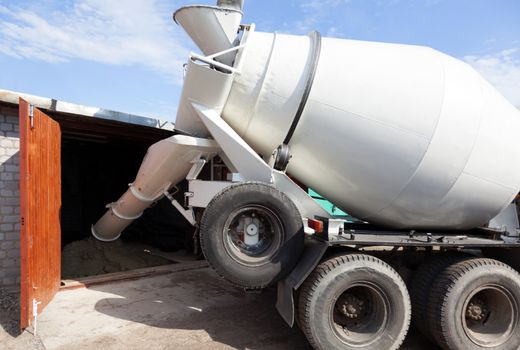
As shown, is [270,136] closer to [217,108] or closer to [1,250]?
[217,108]

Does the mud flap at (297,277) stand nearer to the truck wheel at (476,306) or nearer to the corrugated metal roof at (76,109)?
the truck wheel at (476,306)

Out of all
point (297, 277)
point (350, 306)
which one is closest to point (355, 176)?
point (297, 277)

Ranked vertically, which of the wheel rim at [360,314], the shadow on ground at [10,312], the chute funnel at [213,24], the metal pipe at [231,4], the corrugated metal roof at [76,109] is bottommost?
the shadow on ground at [10,312]

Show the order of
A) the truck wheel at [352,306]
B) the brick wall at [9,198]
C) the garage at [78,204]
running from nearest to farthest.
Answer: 1. the truck wheel at [352,306]
2. the garage at [78,204]
3. the brick wall at [9,198]

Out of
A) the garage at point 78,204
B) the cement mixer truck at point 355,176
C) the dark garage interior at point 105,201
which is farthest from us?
the dark garage interior at point 105,201

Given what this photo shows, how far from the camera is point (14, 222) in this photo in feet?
19.9

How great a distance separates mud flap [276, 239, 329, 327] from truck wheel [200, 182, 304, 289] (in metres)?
0.11

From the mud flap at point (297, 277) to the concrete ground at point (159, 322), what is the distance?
533mm

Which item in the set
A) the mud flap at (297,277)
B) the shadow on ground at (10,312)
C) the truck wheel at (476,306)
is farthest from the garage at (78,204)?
the truck wheel at (476,306)

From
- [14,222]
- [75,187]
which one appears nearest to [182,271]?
[14,222]

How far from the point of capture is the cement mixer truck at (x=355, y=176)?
13.1ft

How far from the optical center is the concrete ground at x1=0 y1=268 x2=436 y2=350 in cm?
421

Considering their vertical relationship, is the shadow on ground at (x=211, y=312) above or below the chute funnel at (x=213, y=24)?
below

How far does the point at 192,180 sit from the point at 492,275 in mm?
3774
